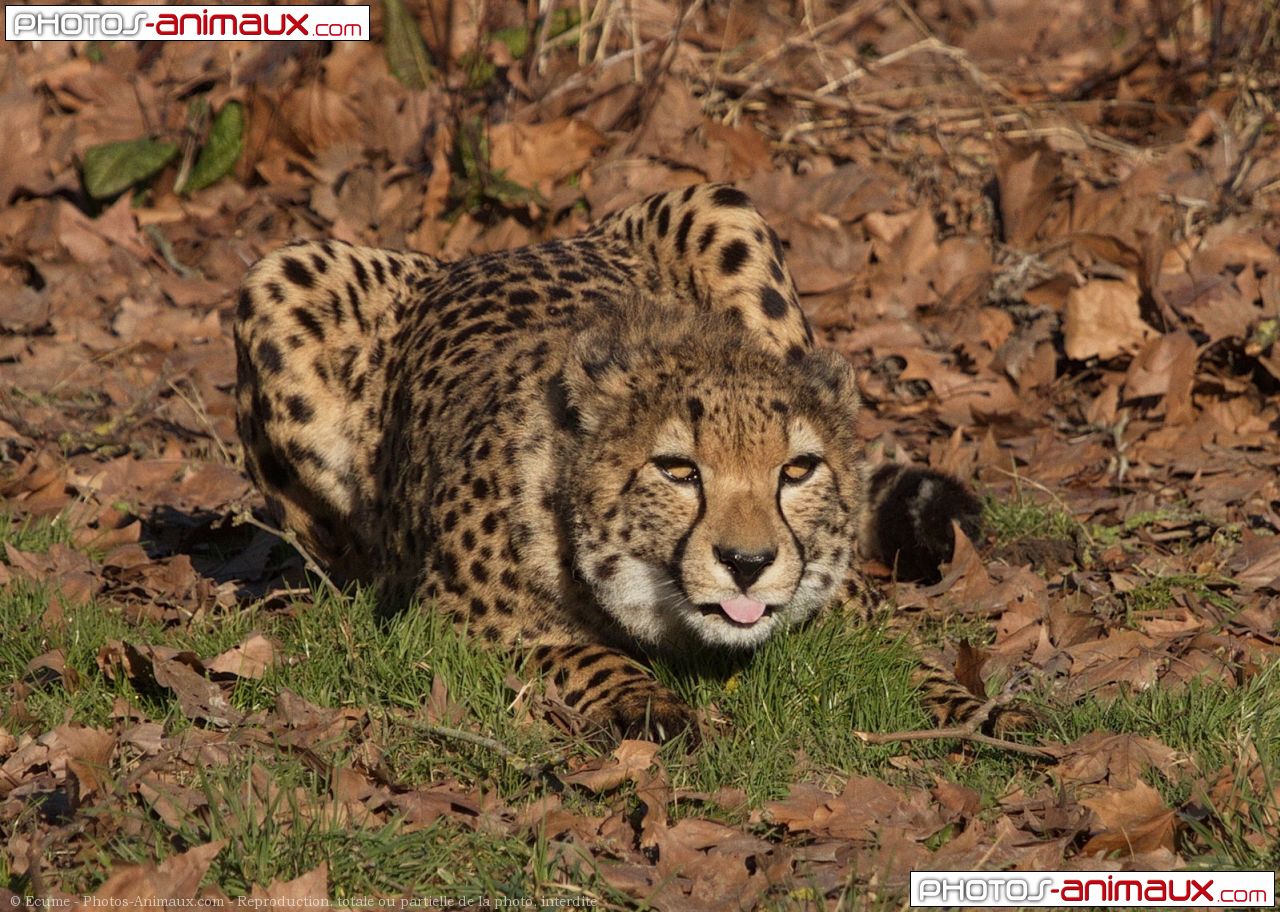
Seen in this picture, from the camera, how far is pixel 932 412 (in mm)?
7250

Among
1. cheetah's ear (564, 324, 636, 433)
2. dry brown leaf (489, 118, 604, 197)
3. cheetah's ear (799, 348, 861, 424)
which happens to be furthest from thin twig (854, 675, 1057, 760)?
dry brown leaf (489, 118, 604, 197)

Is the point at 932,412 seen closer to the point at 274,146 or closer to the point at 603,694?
the point at 603,694

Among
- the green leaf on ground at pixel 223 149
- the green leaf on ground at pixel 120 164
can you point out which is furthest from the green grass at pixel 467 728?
the green leaf on ground at pixel 223 149

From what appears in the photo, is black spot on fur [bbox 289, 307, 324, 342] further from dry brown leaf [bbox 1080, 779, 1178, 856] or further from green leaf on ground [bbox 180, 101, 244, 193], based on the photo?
green leaf on ground [bbox 180, 101, 244, 193]

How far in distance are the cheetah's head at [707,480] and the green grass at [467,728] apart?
0.98 ft

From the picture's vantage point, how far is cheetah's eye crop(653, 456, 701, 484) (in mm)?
4305

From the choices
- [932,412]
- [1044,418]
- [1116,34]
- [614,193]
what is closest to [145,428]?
[614,193]

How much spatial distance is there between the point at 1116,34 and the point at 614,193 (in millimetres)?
4049

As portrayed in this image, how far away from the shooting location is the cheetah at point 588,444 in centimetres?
430

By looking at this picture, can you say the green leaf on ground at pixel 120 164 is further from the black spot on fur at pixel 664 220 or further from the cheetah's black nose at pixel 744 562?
the cheetah's black nose at pixel 744 562

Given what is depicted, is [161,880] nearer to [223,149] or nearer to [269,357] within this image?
[269,357]

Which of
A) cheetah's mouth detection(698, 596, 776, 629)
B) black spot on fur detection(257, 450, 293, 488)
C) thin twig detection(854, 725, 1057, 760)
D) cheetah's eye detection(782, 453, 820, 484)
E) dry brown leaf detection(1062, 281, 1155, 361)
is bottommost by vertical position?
thin twig detection(854, 725, 1057, 760)

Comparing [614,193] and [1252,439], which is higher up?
[614,193]

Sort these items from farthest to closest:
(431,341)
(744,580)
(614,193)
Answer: (614,193) → (431,341) → (744,580)
